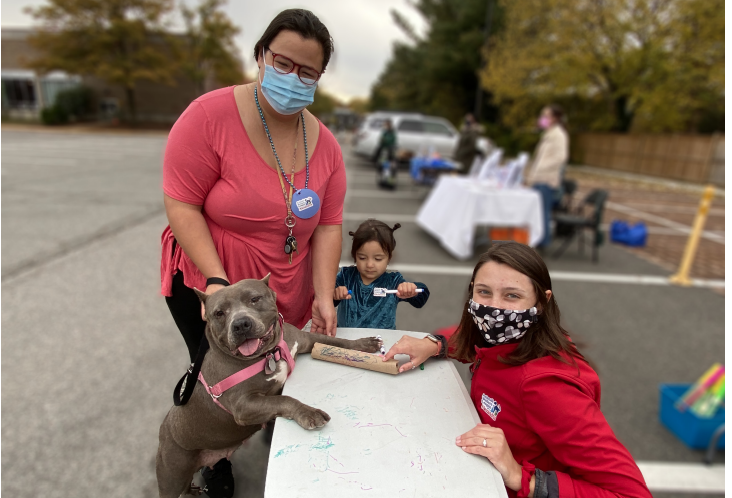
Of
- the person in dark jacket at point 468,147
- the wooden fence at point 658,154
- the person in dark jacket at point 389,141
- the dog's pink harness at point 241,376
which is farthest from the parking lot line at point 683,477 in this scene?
the wooden fence at point 658,154

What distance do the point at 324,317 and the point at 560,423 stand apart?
2.90 ft

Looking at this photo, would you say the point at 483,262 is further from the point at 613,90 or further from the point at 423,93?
the point at 423,93

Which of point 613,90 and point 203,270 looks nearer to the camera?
point 203,270

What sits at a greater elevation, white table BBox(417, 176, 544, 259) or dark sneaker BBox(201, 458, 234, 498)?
white table BBox(417, 176, 544, 259)

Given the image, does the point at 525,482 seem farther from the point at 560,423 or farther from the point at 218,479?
the point at 218,479

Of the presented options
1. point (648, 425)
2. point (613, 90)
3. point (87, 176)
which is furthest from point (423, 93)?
point (648, 425)

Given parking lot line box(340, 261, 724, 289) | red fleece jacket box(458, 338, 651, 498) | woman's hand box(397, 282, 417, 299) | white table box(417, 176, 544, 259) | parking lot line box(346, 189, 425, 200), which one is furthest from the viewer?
parking lot line box(346, 189, 425, 200)

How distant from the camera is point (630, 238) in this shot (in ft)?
25.4

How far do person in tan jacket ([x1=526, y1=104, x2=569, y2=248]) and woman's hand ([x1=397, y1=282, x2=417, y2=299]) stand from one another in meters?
5.73

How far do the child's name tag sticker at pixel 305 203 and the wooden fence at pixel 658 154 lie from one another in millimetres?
21847

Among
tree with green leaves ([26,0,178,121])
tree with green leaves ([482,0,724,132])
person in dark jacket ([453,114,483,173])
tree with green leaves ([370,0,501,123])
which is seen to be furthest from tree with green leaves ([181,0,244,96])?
person in dark jacket ([453,114,483,173])

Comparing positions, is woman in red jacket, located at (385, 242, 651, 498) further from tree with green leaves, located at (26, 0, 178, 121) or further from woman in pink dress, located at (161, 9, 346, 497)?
tree with green leaves, located at (26, 0, 178, 121)

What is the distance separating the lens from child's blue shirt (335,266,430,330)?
189 cm

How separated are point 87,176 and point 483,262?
14040 millimetres
